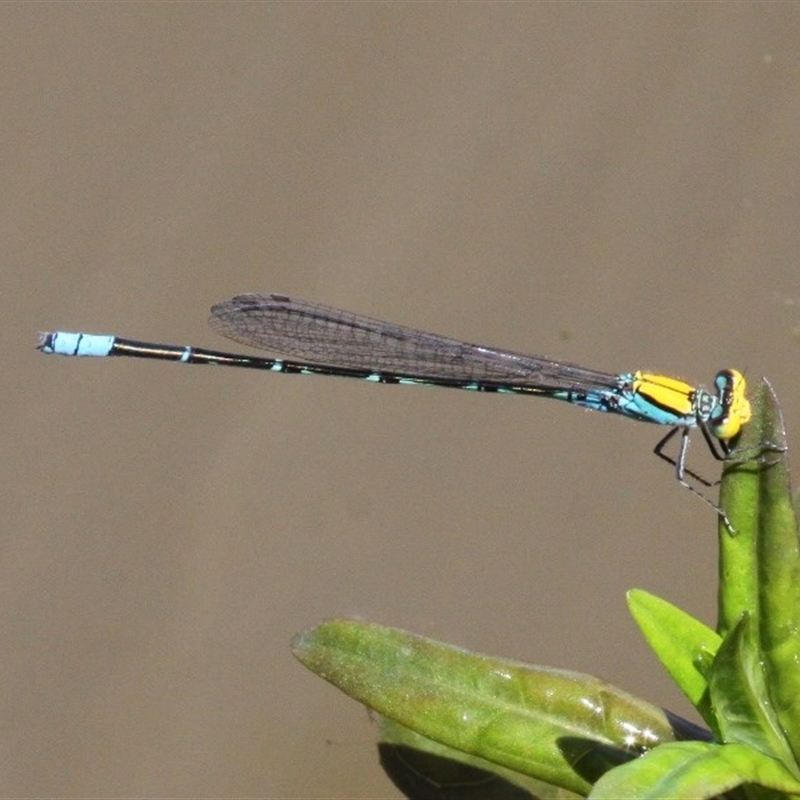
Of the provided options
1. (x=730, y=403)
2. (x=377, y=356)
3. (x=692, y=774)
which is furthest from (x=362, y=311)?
(x=692, y=774)

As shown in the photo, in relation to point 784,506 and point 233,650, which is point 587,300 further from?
point 784,506

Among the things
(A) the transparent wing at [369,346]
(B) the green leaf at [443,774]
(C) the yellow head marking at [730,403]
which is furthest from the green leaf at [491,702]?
(A) the transparent wing at [369,346]

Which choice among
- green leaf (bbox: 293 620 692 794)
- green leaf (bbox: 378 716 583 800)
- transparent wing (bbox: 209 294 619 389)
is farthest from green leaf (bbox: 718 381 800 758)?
transparent wing (bbox: 209 294 619 389)

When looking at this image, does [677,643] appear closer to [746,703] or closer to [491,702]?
[746,703]

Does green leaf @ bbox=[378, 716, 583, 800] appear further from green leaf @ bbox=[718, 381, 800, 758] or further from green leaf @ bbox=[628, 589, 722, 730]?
green leaf @ bbox=[718, 381, 800, 758]

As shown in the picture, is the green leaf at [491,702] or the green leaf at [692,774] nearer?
the green leaf at [692,774]

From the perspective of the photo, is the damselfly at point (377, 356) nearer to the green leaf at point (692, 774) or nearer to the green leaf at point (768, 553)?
the green leaf at point (768, 553)

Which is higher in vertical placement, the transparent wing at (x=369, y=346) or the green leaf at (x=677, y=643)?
the transparent wing at (x=369, y=346)

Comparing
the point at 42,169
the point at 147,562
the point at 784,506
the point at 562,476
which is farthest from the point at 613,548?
the point at 42,169
